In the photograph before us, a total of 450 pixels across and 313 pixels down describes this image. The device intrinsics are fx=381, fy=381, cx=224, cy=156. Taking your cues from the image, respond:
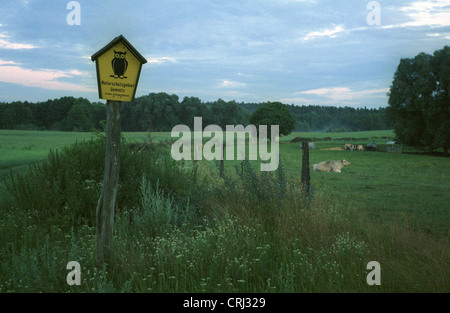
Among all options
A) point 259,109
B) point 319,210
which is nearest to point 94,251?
point 319,210

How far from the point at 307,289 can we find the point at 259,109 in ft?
236

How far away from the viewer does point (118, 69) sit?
5.63m

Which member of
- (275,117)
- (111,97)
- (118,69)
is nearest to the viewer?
(111,97)

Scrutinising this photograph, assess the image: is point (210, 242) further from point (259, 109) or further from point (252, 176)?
point (259, 109)

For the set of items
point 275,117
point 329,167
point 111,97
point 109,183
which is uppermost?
point 275,117

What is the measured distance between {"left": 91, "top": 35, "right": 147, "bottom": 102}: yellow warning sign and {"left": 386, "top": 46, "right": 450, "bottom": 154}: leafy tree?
139 feet

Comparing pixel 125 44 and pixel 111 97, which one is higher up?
pixel 125 44

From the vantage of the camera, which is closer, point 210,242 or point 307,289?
point 307,289

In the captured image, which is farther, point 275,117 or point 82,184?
point 275,117

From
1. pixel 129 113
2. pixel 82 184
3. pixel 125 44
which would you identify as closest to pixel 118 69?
pixel 125 44

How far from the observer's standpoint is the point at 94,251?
20.1 feet

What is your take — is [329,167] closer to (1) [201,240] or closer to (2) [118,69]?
(1) [201,240]

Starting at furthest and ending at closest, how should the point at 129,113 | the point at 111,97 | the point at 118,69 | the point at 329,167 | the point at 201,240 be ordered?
1. the point at 129,113
2. the point at 329,167
3. the point at 201,240
4. the point at 118,69
5. the point at 111,97

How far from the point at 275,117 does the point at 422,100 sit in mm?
30929
